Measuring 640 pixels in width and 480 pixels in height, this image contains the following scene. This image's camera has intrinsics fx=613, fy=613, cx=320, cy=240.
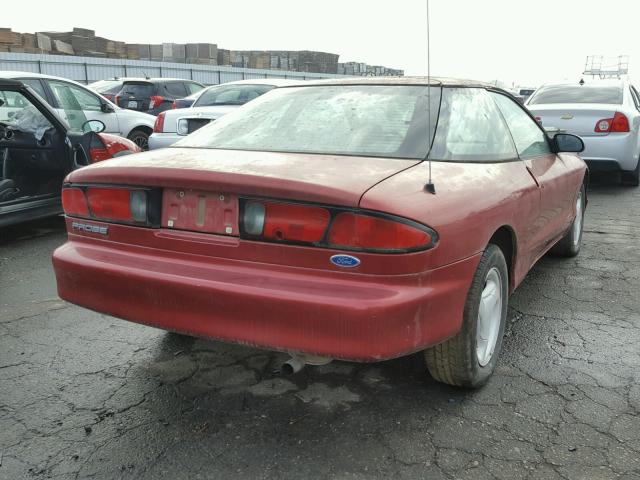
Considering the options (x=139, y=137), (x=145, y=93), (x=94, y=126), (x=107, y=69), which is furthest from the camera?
(x=107, y=69)

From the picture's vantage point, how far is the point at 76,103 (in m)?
7.91

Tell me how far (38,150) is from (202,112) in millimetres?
3144

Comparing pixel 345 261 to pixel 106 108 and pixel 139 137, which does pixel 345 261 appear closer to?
pixel 106 108

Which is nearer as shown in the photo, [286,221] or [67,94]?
[286,221]

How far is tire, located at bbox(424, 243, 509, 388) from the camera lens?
255 centimetres

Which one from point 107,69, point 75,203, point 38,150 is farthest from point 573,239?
point 107,69

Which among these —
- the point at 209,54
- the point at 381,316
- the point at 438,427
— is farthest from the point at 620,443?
the point at 209,54

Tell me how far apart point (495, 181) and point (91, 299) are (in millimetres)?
1859

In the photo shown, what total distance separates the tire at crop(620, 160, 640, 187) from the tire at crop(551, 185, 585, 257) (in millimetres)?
3852

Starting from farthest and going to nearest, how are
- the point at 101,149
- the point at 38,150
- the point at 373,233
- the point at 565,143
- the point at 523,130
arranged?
the point at 101,149, the point at 38,150, the point at 565,143, the point at 523,130, the point at 373,233

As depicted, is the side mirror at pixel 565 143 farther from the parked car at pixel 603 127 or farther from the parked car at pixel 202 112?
the parked car at pixel 202 112

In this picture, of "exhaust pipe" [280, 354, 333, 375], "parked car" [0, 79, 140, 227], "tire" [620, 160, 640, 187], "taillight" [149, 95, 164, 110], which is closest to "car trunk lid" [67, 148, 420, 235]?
"exhaust pipe" [280, 354, 333, 375]

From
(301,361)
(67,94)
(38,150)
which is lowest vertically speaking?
(301,361)

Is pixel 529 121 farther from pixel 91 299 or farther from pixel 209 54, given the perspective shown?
pixel 209 54
